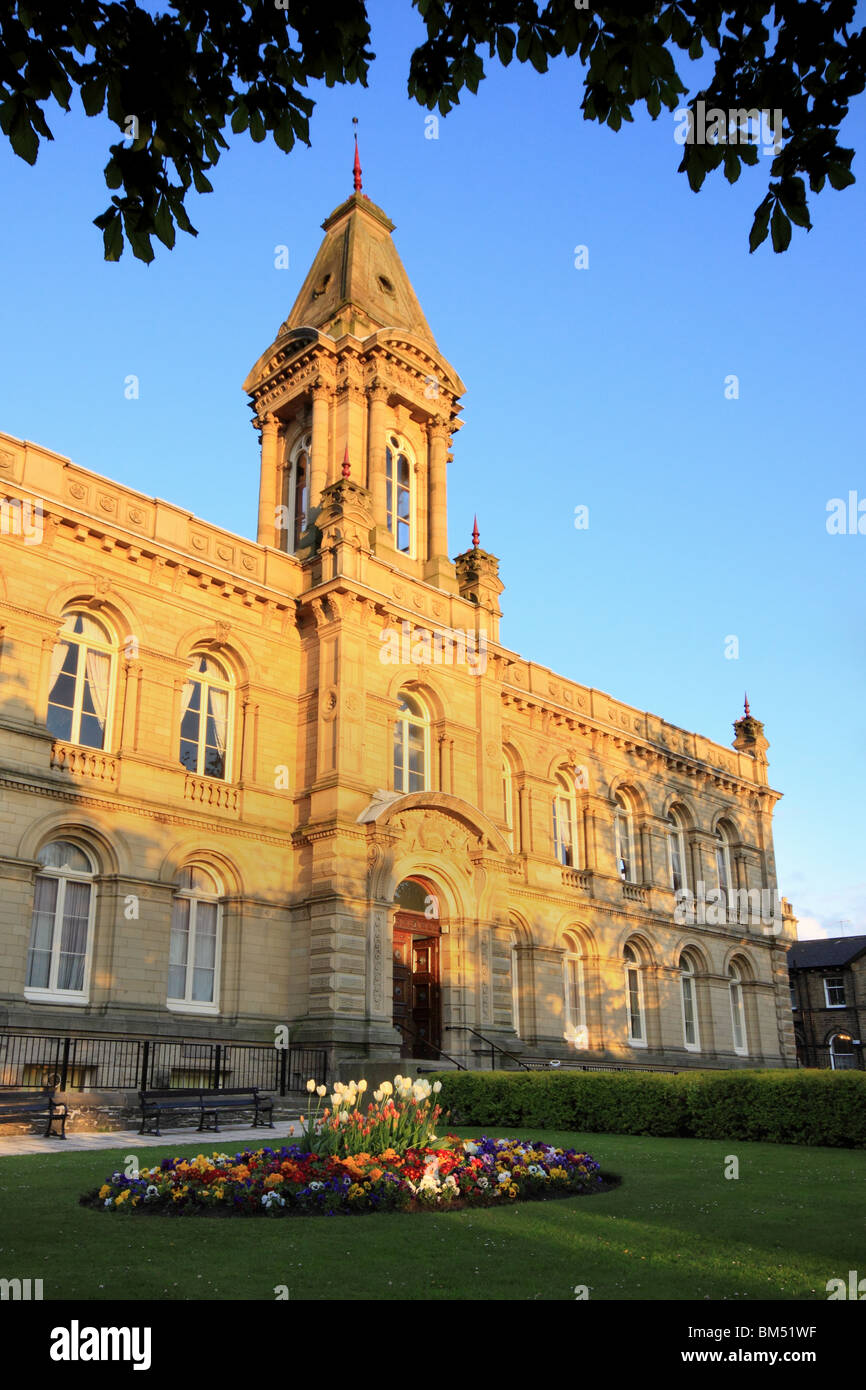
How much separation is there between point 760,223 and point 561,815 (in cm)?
2822

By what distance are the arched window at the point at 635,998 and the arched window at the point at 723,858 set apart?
6.10 metres

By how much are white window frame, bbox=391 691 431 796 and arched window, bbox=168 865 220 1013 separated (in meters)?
5.47

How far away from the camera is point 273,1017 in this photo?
24.1 meters

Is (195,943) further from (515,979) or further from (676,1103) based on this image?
(676,1103)

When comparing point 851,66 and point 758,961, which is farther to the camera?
point 758,961

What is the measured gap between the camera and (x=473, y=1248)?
8.23 meters

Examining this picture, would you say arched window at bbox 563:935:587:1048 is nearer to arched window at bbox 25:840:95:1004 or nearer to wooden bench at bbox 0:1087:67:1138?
arched window at bbox 25:840:95:1004

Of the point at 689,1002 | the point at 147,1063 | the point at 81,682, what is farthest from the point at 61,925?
the point at 689,1002

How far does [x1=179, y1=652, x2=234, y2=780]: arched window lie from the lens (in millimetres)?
24875

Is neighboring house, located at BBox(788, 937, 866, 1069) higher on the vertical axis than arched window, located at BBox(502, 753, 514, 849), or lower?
lower

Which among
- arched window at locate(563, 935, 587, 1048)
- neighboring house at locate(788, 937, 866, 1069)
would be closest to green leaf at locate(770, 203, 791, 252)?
arched window at locate(563, 935, 587, 1048)
